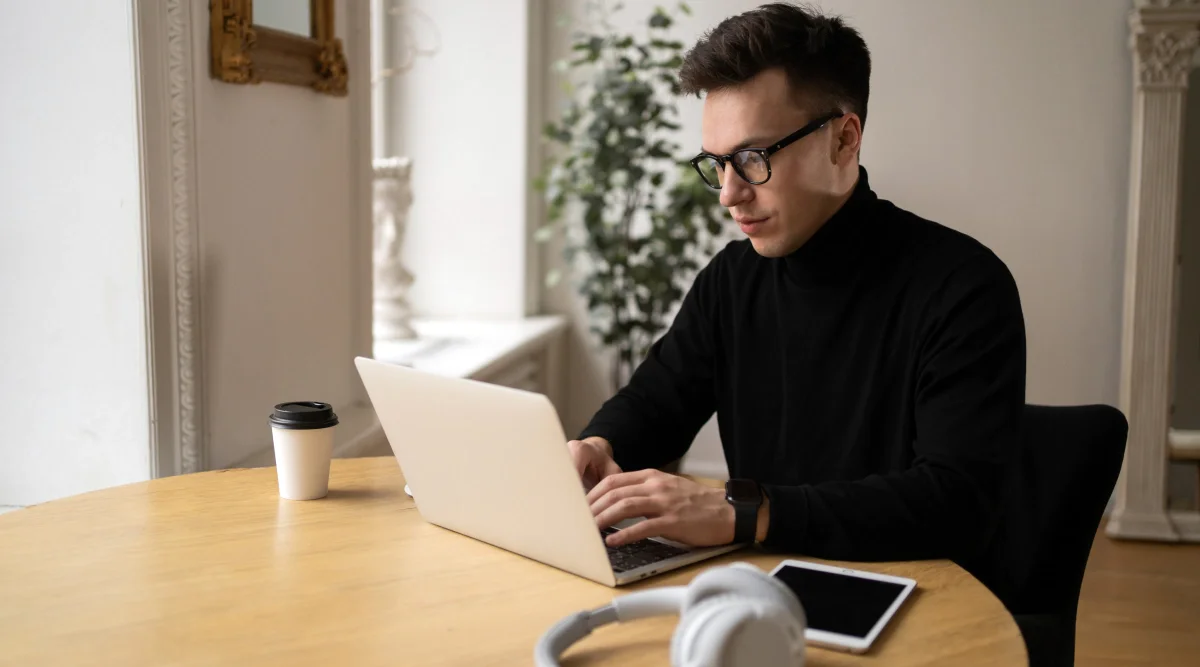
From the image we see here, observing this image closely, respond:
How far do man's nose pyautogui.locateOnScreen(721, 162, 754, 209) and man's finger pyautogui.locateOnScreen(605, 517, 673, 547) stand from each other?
0.52m

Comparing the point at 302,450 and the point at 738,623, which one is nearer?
the point at 738,623

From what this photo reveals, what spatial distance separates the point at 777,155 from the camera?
1.55 meters

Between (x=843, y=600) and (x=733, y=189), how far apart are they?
2.16ft

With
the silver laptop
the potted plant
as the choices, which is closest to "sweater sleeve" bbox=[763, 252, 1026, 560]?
the silver laptop

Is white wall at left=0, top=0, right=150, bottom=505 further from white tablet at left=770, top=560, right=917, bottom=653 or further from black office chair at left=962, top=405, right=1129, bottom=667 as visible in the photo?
black office chair at left=962, top=405, right=1129, bottom=667

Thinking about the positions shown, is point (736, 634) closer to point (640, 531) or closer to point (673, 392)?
point (640, 531)

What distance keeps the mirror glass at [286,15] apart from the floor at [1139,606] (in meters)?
2.37

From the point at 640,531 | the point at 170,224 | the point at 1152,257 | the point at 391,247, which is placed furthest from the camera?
the point at 1152,257

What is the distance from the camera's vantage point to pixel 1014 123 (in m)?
4.05

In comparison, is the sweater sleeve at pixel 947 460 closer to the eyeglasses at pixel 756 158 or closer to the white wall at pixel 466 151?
the eyeglasses at pixel 756 158

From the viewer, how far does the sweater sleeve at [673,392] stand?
67.6 inches

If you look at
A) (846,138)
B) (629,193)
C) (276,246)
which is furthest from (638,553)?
(629,193)

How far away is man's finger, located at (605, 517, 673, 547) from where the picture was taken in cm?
120

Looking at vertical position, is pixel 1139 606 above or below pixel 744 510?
below
